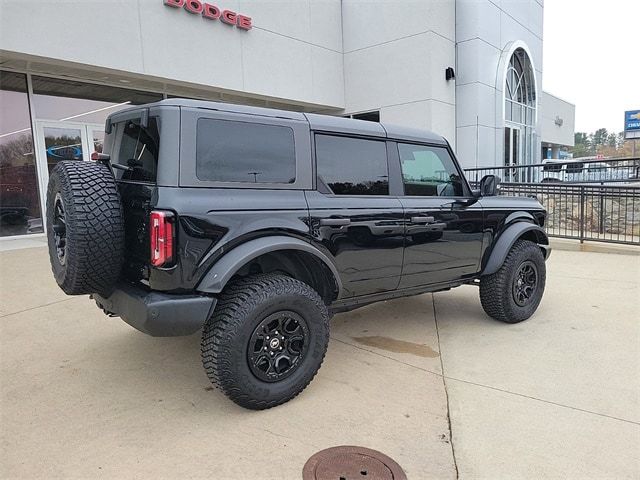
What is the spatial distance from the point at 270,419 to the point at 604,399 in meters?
2.25

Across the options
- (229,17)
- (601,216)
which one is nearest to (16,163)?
(229,17)

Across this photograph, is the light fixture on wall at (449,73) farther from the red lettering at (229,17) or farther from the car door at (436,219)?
the car door at (436,219)

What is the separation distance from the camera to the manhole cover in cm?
233

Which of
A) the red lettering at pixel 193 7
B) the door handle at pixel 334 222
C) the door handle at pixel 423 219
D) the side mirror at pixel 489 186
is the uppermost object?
the red lettering at pixel 193 7

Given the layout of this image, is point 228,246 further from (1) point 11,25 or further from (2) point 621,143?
(2) point 621,143

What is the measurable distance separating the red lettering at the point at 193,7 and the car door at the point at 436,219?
8.68 meters

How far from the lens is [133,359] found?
3762mm

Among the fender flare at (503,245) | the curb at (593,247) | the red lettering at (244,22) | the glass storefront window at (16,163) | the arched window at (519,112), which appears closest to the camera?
the fender flare at (503,245)

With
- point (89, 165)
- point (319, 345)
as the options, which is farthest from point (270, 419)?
point (89, 165)

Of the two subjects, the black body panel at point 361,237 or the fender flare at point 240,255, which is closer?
the fender flare at point 240,255

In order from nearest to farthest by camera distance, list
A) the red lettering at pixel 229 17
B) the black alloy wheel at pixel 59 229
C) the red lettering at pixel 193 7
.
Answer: the black alloy wheel at pixel 59 229
the red lettering at pixel 193 7
the red lettering at pixel 229 17

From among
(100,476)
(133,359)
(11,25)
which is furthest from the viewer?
(11,25)

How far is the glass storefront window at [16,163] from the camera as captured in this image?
31.1ft

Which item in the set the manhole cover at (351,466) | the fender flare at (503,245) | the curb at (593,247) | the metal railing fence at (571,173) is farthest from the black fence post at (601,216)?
the manhole cover at (351,466)
